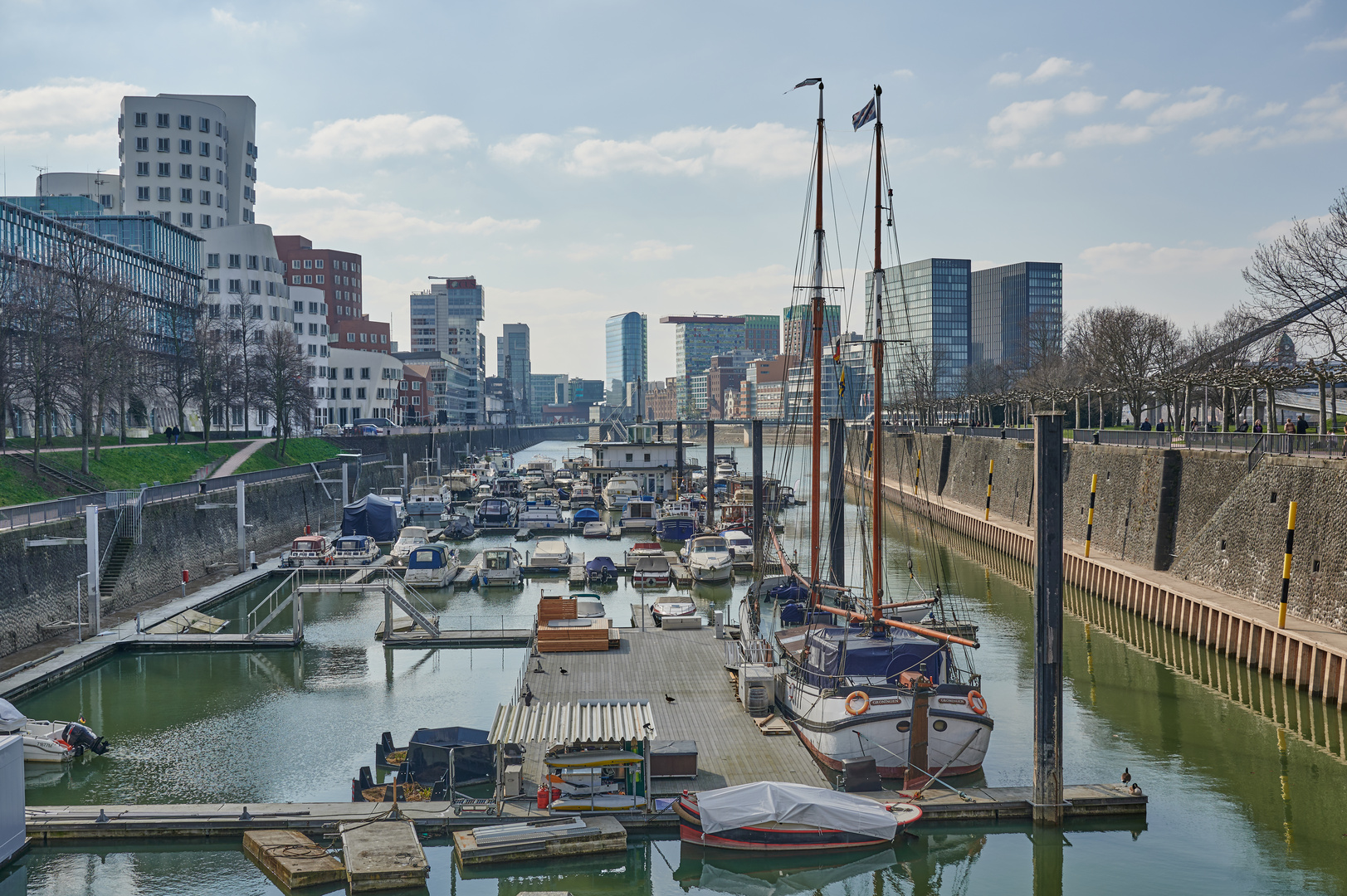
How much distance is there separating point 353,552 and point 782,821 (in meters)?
38.4

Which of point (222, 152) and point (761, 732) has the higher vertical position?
point (222, 152)

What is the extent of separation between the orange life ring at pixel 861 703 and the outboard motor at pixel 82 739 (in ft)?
59.1

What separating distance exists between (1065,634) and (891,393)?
4684 inches

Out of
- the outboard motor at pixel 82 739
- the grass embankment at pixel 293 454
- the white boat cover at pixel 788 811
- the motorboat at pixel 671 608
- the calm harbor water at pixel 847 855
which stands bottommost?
the calm harbor water at pixel 847 855

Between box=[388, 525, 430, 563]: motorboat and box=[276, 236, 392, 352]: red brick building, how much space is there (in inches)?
4590

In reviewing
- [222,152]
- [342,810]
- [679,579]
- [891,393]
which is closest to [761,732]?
[342,810]

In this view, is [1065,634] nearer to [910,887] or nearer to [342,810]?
[910,887]

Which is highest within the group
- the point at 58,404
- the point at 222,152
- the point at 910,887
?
the point at 222,152

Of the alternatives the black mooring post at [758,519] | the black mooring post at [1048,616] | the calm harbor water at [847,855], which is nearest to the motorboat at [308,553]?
the calm harbor water at [847,855]

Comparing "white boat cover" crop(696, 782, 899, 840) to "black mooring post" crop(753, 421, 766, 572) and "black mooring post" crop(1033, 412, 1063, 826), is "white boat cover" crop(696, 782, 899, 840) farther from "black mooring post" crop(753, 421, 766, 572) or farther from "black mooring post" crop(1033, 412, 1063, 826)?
"black mooring post" crop(753, 421, 766, 572)

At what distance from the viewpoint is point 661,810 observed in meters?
20.2

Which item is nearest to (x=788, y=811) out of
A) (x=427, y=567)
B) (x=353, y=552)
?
(x=427, y=567)

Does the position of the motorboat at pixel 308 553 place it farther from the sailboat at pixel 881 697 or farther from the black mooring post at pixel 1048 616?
the black mooring post at pixel 1048 616

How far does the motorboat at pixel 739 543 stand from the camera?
185 ft
